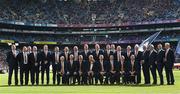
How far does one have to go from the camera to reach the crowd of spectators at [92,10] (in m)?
81.4

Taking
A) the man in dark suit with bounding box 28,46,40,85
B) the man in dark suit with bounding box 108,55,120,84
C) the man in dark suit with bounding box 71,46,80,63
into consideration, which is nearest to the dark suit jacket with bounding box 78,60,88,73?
the man in dark suit with bounding box 71,46,80,63

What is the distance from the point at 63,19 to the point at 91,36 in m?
6.39

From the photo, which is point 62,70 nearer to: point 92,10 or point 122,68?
point 122,68

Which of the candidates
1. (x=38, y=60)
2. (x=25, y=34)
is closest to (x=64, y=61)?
(x=38, y=60)

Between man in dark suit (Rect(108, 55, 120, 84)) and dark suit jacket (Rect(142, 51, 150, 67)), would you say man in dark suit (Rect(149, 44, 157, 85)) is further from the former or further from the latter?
man in dark suit (Rect(108, 55, 120, 84))

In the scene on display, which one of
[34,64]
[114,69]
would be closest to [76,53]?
[114,69]

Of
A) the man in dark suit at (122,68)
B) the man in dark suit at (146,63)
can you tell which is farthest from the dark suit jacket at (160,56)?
the man in dark suit at (122,68)

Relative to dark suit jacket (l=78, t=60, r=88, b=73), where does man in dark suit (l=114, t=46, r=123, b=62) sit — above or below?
above

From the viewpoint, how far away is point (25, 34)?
81750 millimetres

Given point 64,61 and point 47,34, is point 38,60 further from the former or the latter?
point 47,34

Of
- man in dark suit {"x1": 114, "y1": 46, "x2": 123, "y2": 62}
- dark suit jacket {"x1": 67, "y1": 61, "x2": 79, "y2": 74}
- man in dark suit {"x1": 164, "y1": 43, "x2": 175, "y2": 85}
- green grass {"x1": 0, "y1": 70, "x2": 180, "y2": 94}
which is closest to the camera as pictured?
green grass {"x1": 0, "y1": 70, "x2": 180, "y2": 94}

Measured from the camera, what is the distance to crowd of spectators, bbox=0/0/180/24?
81.4 m

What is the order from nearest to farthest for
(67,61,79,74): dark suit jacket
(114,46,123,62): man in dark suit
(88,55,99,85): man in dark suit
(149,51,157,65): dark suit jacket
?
(149,51,157,65): dark suit jacket < (114,46,123,62): man in dark suit < (88,55,99,85): man in dark suit < (67,61,79,74): dark suit jacket

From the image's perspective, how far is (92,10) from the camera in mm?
83938
